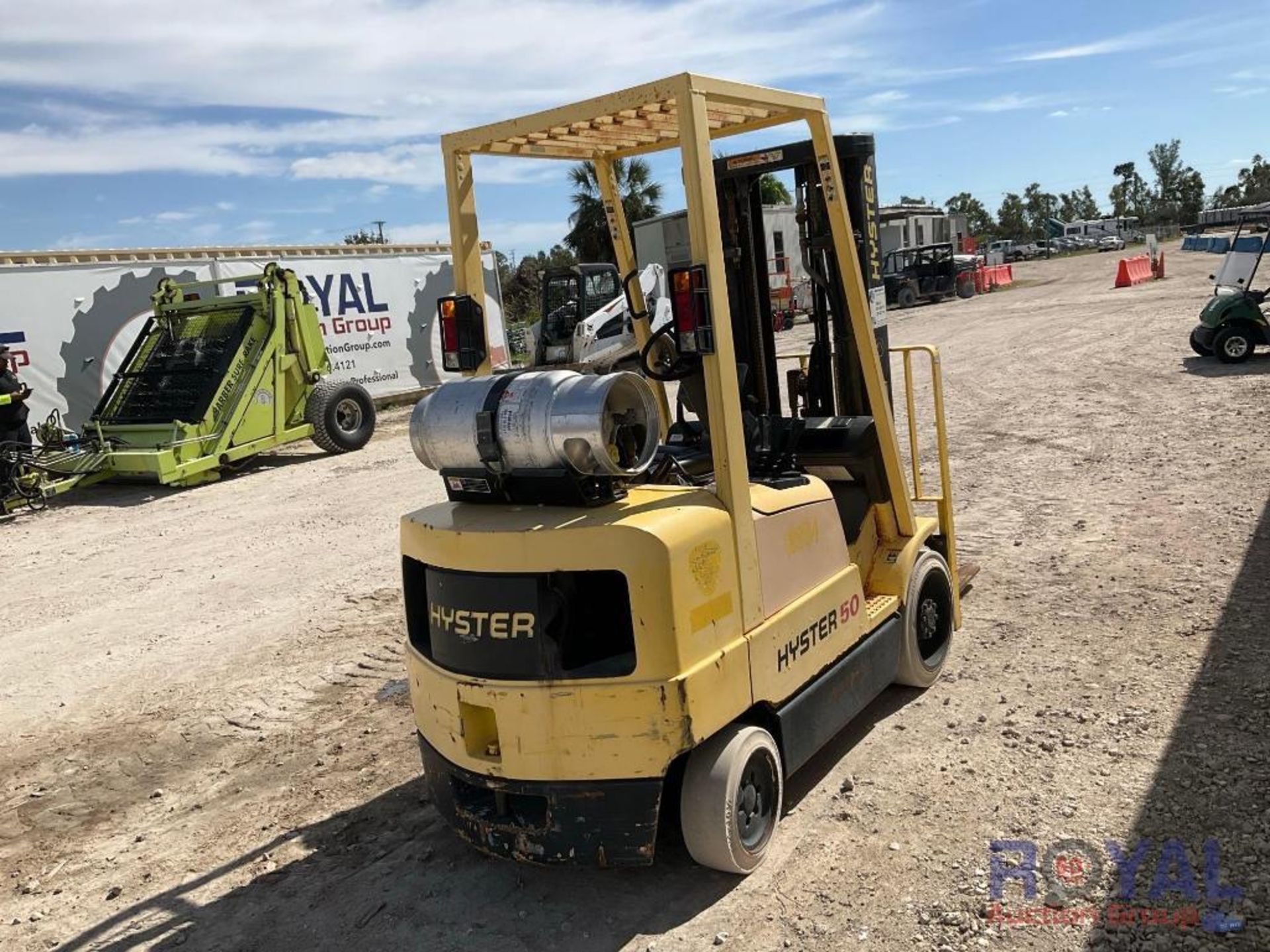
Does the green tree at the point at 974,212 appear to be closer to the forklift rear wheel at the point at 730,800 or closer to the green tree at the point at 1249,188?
the green tree at the point at 1249,188

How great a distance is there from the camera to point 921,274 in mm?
31031

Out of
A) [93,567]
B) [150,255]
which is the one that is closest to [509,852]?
[93,567]

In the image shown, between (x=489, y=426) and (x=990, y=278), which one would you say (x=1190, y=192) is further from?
(x=489, y=426)

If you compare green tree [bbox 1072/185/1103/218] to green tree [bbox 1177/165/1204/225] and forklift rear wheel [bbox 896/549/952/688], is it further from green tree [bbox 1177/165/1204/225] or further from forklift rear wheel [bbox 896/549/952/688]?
forklift rear wheel [bbox 896/549/952/688]

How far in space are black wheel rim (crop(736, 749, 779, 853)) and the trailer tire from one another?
37.2ft

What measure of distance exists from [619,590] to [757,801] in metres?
0.98

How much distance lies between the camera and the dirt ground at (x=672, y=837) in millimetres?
3393

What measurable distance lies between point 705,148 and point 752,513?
4.13ft

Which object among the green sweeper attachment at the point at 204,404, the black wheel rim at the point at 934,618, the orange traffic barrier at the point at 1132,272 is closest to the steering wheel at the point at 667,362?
the black wheel rim at the point at 934,618

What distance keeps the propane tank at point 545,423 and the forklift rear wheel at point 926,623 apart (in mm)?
1940

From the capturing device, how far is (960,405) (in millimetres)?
12719

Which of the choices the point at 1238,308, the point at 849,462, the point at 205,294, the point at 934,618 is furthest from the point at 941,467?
the point at 205,294

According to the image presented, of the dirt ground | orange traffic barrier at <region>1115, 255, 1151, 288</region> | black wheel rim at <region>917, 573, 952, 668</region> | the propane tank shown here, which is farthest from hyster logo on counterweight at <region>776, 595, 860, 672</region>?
orange traffic barrier at <region>1115, 255, 1151, 288</region>

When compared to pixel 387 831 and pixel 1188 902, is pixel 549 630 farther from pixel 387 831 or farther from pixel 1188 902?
pixel 1188 902
